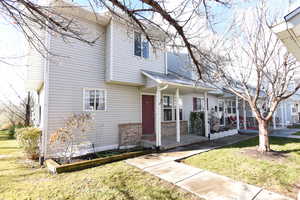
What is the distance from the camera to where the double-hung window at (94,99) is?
22.6ft

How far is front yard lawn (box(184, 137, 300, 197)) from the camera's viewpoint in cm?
367

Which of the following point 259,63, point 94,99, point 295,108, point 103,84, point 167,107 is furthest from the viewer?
point 295,108

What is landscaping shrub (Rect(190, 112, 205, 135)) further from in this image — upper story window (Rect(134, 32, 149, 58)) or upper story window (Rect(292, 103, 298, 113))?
upper story window (Rect(292, 103, 298, 113))

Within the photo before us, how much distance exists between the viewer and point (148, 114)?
29.4 feet

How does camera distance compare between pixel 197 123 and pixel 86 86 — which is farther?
pixel 197 123

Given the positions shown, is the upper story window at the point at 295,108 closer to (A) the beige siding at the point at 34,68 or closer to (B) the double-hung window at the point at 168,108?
(B) the double-hung window at the point at 168,108

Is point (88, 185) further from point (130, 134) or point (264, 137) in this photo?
point (264, 137)

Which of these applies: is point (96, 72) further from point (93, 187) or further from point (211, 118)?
point (211, 118)

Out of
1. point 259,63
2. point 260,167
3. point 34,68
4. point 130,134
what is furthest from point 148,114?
point 34,68

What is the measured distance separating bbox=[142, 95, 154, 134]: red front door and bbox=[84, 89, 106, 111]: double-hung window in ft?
8.00

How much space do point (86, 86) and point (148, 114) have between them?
3.82 m

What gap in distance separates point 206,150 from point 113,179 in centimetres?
450

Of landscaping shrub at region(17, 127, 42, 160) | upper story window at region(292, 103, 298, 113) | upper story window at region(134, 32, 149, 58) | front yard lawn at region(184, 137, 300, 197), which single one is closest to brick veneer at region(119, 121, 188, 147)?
front yard lawn at region(184, 137, 300, 197)

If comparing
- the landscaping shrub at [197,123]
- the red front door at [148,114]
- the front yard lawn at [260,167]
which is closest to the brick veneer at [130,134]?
the red front door at [148,114]
